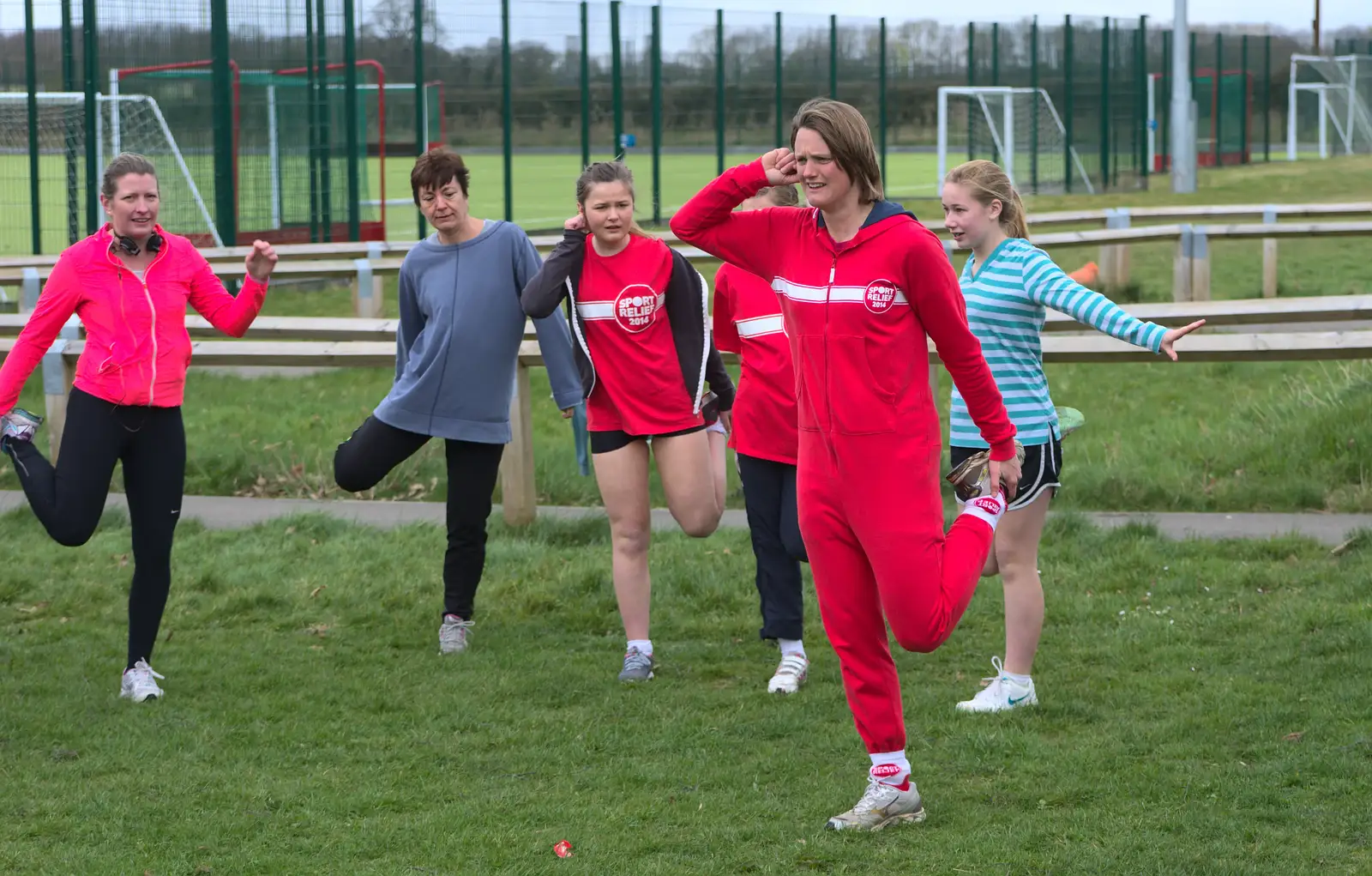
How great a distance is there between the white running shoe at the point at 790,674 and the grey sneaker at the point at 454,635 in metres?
1.25

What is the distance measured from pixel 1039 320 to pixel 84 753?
3261 millimetres

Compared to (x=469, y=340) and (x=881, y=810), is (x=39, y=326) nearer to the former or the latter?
(x=469, y=340)

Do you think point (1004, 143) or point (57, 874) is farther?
point (1004, 143)

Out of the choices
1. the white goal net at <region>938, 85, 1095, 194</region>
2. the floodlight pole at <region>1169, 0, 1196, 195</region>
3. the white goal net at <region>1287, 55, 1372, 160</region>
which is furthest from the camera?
the white goal net at <region>1287, 55, 1372, 160</region>

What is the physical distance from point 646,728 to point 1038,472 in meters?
1.49

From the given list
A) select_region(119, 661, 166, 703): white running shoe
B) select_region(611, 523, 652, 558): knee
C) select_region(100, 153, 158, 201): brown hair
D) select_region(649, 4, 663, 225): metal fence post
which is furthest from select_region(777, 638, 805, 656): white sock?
select_region(649, 4, 663, 225): metal fence post

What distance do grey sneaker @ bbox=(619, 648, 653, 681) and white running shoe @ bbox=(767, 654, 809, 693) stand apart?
17.1 inches

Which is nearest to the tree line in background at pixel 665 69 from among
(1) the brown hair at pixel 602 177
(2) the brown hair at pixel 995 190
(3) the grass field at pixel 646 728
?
(3) the grass field at pixel 646 728

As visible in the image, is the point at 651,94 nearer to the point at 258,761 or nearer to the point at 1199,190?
the point at 1199,190

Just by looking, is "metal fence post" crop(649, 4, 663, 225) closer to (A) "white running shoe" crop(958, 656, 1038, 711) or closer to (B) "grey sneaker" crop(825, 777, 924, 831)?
(A) "white running shoe" crop(958, 656, 1038, 711)

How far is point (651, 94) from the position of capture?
2403cm

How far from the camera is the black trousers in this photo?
19.1ft

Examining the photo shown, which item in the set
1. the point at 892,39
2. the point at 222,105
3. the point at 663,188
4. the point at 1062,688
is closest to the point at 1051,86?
the point at 892,39

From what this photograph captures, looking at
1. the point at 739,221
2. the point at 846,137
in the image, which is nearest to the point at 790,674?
the point at 739,221
